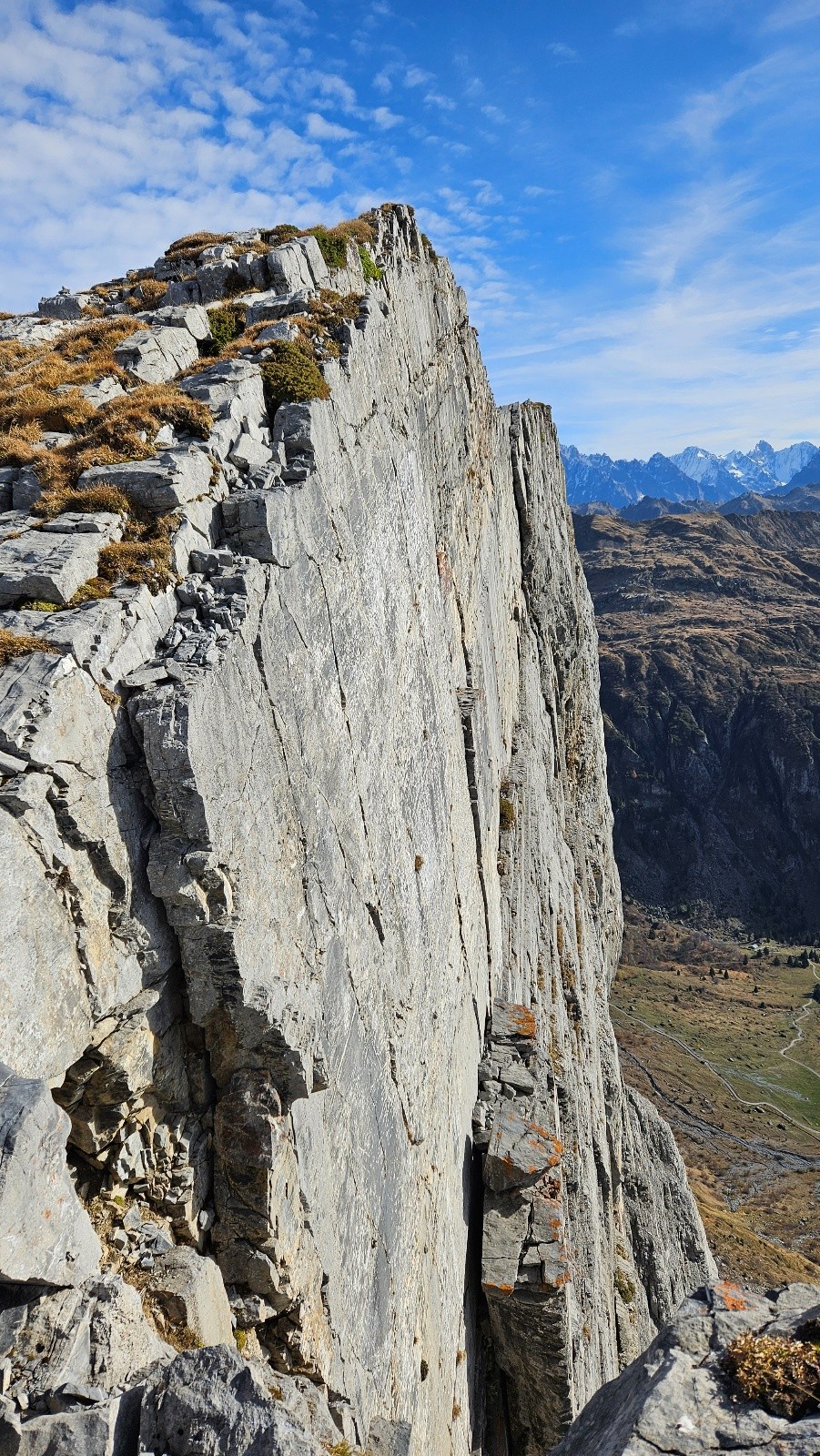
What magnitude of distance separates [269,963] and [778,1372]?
8172 millimetres

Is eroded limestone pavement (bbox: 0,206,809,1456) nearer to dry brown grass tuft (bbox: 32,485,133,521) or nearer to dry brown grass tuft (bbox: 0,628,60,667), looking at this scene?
dry brown grass tuft (bbox: 0,628,60,667)

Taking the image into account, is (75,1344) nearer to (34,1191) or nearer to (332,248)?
(34,1191)

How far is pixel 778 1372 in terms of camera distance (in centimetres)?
884

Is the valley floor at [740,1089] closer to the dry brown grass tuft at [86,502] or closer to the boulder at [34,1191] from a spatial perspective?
the boulder at [34,1191]

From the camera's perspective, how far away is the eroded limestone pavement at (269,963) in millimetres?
8789

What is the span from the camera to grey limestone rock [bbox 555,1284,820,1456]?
8398 millimetres

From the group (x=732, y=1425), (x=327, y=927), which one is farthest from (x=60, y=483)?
(x=732, y=1425)

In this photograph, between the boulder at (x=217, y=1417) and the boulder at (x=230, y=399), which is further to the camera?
the boulder at (x=230, y=399)

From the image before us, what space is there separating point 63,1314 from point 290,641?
1034 cm

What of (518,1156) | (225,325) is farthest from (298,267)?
(518,1156)

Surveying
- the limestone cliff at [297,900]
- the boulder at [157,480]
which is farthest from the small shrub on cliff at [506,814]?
the boulder at [157,480]

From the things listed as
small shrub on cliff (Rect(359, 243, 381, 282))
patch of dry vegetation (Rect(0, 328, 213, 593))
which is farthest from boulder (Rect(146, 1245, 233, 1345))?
small shrub on cliff (Rect(359, 243, 381, 282))

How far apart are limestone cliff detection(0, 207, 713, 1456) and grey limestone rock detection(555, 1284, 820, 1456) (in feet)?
12.8

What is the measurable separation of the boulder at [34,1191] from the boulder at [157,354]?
17.5 meters
